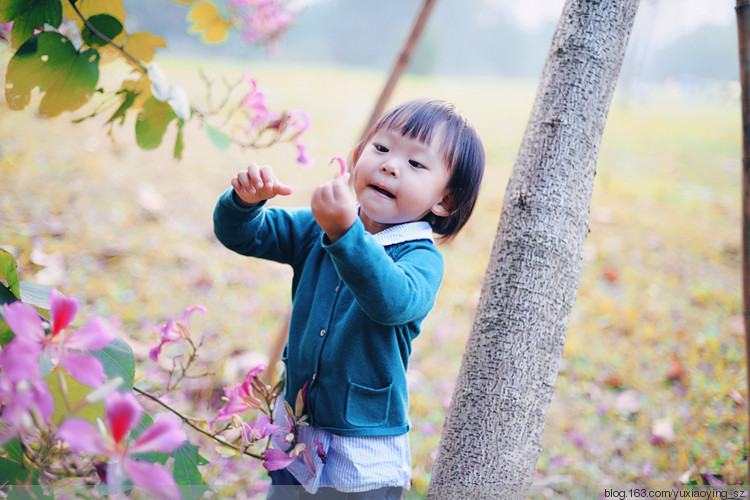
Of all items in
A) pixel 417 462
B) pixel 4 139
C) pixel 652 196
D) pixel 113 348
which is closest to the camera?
pixel 113 348

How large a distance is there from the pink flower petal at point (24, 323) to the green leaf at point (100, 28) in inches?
25.1

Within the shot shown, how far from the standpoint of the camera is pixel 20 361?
49 cm

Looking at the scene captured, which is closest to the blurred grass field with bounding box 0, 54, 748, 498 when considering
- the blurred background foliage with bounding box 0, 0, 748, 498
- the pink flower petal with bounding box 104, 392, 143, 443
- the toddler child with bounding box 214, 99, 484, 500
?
the blurred background foliage with bounding box 0, 0, 748, 498

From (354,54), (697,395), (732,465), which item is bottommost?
(732,465)

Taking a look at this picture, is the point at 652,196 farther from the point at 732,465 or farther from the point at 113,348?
the point at 113,348

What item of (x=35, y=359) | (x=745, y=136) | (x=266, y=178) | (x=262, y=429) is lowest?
(x=262, y=429)

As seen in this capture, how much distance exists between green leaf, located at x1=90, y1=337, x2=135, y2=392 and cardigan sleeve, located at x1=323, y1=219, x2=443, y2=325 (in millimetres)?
364

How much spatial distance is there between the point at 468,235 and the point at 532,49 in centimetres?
1338

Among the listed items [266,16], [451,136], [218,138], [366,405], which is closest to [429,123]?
[451,136]

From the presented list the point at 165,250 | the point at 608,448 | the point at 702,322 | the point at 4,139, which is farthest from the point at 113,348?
the point at 4,139

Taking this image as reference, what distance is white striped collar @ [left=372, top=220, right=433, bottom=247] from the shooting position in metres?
0.99

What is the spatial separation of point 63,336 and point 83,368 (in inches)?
2.8

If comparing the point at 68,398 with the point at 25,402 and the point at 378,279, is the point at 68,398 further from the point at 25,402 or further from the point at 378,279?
the point at 378,279

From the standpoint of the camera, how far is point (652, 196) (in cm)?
439
